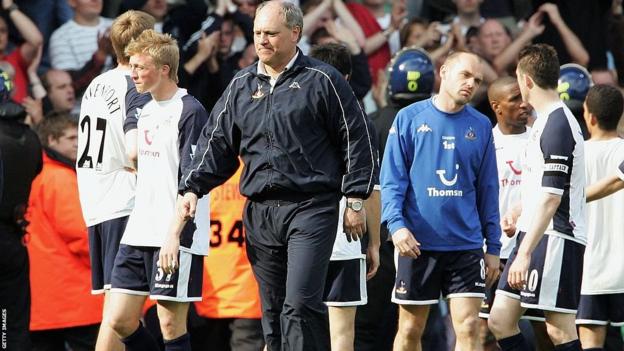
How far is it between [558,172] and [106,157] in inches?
123

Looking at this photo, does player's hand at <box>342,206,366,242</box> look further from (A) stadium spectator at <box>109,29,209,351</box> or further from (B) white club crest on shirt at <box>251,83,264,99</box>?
(A) stadium spectator at <box>109,29,209,351</box>

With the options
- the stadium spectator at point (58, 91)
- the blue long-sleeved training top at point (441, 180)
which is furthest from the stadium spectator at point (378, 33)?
the blue long-sleeved training top at point (441, 180)

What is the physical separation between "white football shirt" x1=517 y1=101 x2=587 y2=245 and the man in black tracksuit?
1417 millimetres

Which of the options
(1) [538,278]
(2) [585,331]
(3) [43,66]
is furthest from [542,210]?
(3) [43,66]

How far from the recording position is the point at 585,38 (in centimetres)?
1628

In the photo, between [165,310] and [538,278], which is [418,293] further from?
[165,310]

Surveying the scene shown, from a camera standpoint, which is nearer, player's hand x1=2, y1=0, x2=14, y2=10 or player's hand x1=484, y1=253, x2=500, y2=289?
player's hand x1=484, y1=253, x2=500, y2=289

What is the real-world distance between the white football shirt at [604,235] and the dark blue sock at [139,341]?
330cm

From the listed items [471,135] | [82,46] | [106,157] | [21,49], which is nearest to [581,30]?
[82,46]

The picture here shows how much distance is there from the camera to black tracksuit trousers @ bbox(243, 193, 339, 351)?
337 inches

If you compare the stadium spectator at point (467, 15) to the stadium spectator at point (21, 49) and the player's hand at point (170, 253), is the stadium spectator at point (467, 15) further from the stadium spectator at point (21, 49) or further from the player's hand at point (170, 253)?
the player's hand at point (170, 253)

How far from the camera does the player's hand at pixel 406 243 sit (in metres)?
9.62

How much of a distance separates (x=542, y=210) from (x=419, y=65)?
103 inches

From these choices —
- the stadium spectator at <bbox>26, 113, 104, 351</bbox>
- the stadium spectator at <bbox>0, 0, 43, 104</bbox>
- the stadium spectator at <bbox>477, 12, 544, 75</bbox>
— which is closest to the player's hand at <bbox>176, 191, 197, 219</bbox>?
the stadium spectator at <bbox>26, 113, 104, 351</bbox>
